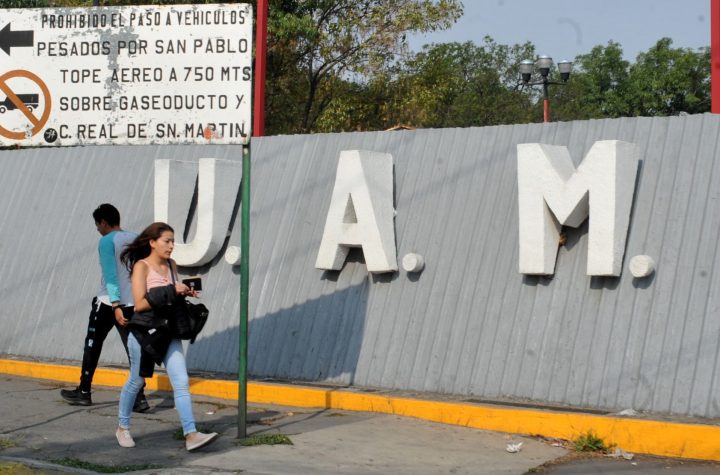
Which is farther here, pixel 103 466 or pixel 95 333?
pixel 95 333

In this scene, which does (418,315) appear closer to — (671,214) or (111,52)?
(671,214)

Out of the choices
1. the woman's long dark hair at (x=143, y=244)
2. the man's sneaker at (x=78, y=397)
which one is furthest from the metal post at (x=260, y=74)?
the woman's long dark hair at (x=143, y=244)

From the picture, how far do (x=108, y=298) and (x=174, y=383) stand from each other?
2.21m

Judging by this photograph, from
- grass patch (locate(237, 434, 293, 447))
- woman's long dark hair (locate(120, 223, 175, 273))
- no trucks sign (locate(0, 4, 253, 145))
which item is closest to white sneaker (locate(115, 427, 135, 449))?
grass patch (locate(237, 434, 293, 447))

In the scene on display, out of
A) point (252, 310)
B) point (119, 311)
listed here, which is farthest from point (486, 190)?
point (119, 311)

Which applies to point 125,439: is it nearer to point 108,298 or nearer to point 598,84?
point 108,298

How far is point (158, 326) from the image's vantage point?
310 inches

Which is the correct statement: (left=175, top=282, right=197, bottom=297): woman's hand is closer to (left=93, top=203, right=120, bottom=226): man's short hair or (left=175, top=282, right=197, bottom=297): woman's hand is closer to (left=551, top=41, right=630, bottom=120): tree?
(left=93, top=203, right=120, bottom=226): man's short hair

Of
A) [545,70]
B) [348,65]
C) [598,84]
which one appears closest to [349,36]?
[348,65]

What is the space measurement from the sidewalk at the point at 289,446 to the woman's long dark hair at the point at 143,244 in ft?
4.56

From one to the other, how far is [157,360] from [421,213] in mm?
3741

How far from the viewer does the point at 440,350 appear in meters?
10.2

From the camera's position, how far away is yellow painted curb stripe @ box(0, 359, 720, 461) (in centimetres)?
796

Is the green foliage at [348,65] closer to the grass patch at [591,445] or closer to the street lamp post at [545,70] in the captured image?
the street lamp post at [545,70]
